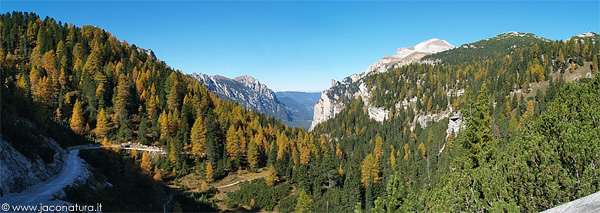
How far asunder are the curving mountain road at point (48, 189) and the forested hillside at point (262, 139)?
2147mm

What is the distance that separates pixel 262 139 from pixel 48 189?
2668 inches

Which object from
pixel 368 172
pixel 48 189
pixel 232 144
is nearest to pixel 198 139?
pixel 232 144

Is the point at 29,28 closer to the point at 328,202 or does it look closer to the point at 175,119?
the point at 175,119

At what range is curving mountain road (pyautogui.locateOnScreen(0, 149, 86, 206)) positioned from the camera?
20.9 m

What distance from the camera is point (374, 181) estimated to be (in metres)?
83.1

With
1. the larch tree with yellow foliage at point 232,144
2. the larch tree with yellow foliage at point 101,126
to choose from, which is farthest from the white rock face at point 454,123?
the larch tree with yellow foliage at point 101,126

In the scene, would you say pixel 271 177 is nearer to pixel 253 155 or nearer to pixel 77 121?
pixel 253 155

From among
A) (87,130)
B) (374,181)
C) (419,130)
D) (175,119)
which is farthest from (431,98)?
(87,130)

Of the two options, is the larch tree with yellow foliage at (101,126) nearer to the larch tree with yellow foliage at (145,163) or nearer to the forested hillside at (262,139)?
the forested hillside at (262,139)

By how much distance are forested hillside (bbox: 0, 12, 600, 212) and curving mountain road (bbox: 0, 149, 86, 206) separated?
2.15m

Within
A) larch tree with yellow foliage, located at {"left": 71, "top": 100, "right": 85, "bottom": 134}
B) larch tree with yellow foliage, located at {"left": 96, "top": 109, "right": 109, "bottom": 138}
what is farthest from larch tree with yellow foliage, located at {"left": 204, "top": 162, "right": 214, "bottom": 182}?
larch tree with yellow foliage, located at {"left": 71, "top": 100, "right": 85, "bottom": 134}

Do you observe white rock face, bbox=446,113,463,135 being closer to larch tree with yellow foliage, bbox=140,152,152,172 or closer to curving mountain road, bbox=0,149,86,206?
larch tree with yellow foliage, bbox=140,152,152,172

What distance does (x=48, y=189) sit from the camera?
24438 mm

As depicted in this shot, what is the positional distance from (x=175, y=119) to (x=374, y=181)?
56.2 m
